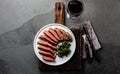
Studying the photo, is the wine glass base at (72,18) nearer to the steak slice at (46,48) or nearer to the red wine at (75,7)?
the red wine at (75,7)

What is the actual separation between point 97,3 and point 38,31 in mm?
270

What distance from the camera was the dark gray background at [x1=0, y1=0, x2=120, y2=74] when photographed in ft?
5.45

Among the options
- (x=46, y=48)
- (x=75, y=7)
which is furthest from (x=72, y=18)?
(x=46, y=48)

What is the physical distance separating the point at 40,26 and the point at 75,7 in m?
0.17

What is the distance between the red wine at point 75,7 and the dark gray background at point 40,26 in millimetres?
61

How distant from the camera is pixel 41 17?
→ 1689 millimetres

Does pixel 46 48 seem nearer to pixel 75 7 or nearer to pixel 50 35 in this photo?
Result: pixel 50 35

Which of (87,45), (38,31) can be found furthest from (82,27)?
(38,31)

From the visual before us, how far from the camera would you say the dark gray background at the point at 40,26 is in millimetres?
1660

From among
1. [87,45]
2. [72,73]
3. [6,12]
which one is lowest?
[72,73]

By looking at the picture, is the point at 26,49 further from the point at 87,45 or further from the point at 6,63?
the point at 87,45

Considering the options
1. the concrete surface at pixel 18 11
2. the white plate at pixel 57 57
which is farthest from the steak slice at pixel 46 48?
the concrete surface at pixel 18 11

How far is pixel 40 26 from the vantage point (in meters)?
1.68

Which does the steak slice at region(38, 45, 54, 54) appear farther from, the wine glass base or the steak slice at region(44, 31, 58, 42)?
the wine glass base
